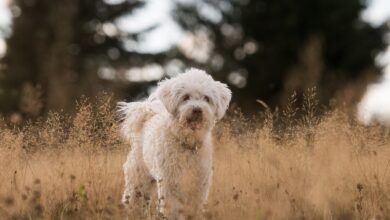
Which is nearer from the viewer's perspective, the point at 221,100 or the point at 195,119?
the point at 195,119

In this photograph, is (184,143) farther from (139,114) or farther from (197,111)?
(139,114)

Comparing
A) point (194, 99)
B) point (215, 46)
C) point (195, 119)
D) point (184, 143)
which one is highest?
point (215, 46)

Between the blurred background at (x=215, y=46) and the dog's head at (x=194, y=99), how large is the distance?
14.3 m

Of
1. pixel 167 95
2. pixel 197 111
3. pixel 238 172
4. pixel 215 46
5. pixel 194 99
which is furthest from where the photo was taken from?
pixel 215 46

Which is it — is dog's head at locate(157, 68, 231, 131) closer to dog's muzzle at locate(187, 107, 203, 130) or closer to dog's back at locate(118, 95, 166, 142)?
dog's muzzle at locate(187, 107, 203, 130)

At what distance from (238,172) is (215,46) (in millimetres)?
15892

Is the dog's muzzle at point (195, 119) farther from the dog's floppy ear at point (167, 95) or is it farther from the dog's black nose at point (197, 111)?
the dog's floppy ear at point (167, 95)

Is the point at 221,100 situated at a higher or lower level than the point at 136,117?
lower

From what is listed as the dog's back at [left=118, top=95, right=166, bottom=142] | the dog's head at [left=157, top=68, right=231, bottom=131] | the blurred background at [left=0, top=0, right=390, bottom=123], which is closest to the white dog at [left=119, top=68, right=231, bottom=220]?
the dog's head at [left=157, top=68, right=231, bottom=131]

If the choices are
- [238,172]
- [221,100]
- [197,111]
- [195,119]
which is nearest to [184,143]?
[195,119]

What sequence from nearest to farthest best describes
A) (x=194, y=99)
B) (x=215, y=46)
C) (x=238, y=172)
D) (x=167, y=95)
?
(x=194, y=99)
(x=167, y=95)
(x=238, y=172)
(x=215, y=46)

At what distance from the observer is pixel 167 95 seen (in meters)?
6.50

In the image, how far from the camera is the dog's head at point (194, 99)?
614 cm

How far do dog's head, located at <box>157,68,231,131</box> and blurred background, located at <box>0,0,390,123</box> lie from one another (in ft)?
47.1
